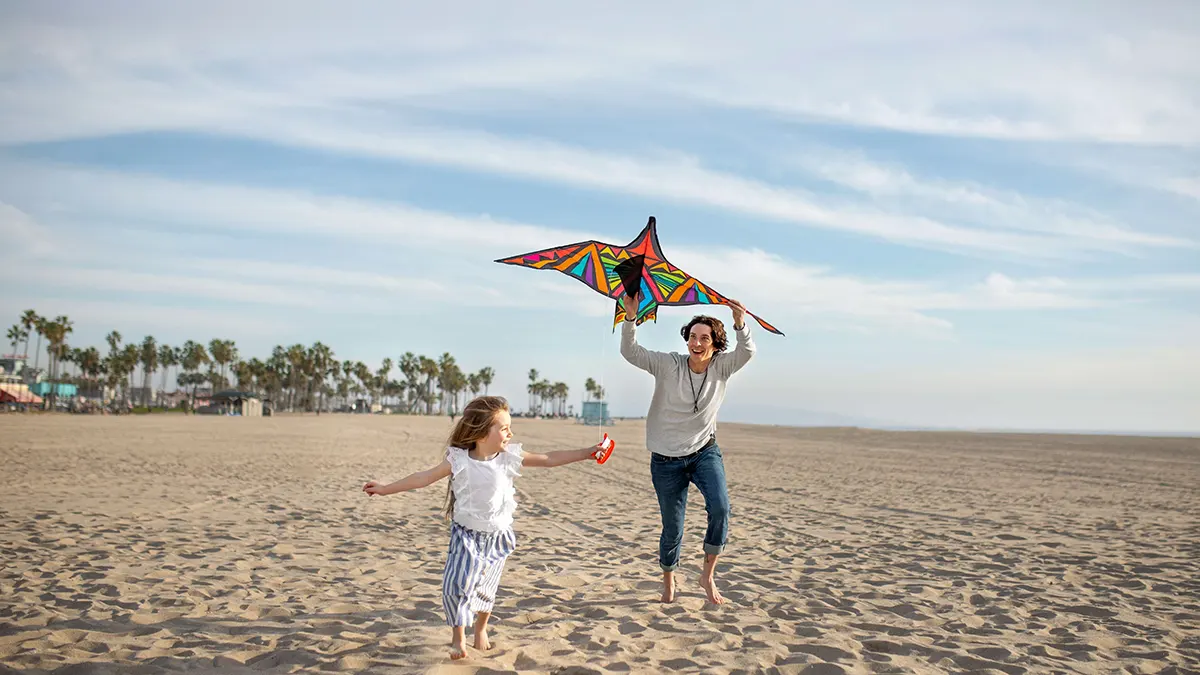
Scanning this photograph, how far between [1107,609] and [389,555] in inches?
228

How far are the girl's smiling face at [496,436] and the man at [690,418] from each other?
137cm

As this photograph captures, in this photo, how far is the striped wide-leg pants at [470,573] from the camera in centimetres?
424

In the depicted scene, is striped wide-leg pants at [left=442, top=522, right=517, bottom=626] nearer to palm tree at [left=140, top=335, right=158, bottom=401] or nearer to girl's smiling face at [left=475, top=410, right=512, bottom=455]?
girl's smiling face at [left=475, top=410, right=512, bottom=455]

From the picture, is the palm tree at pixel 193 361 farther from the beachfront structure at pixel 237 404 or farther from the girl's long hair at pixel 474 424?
the girl's long hair at pixel 474 424

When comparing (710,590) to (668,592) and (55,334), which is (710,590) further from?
(55,334)

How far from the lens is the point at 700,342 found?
216 inches

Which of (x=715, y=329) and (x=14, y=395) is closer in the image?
(x=715, y=329)

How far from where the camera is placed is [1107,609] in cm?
577

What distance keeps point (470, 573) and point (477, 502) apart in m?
0.37

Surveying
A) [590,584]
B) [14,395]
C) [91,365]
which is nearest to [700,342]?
[590,584]

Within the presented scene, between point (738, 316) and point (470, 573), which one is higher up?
point (738, 316)

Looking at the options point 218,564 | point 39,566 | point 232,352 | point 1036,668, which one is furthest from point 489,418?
point 232,352

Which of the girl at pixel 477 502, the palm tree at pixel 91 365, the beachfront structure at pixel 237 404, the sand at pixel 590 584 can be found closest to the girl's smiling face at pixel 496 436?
the girl at pixel 477 502

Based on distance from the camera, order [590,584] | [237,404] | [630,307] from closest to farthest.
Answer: [630,307], [590,584], [237,404]
